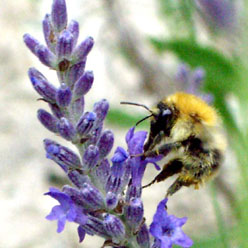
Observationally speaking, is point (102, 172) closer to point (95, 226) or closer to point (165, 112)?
point (95, 226)

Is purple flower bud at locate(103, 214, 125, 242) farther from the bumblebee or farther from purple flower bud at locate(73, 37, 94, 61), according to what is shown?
purple flower bud at locate(73, 37, 94, 61)

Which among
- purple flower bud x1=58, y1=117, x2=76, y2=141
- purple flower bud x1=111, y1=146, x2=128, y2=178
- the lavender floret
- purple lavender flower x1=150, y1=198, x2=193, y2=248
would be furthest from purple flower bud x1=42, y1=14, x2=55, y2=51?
purple lavender flower x1=150, y1=198, x2=193, y2=248

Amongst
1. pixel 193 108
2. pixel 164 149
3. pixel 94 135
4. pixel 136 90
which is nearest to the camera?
pixel 94 135

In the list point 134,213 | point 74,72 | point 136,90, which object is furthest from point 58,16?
point 136,90

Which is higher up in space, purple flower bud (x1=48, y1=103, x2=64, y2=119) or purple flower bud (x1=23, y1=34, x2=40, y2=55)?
purple flower bud (x1=23, y1=34, x2=40, y2=55)

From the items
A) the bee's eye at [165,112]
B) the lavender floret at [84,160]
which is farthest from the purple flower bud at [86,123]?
the bee's eye at [165,112]

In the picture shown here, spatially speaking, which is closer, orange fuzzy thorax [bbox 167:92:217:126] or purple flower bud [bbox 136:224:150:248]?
purple flower bud [bbox 136:224:150:248]

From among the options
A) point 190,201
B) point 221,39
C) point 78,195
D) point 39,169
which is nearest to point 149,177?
point 190,201
